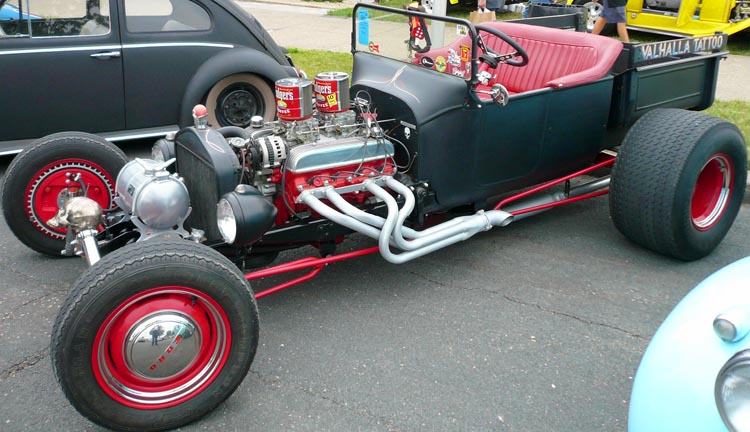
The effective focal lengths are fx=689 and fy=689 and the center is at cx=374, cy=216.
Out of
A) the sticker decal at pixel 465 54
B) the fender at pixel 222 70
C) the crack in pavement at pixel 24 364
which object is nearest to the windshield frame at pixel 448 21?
the sticker decal at pixel 465 54

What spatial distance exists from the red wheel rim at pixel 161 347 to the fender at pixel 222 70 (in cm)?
341

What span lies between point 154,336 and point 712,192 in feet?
11.3

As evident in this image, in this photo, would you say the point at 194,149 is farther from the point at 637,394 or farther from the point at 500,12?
the point at 500,12

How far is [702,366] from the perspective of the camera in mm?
1896

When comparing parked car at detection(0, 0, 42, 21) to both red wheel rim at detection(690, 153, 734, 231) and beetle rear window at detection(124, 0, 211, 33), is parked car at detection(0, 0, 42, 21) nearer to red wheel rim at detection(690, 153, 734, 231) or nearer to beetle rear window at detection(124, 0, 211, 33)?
beetle rear window at detection(124, 0, 211, 33)

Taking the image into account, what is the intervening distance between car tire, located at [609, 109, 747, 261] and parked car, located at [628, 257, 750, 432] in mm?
1853

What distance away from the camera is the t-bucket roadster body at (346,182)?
2643mm

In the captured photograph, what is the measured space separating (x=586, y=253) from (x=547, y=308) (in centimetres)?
81

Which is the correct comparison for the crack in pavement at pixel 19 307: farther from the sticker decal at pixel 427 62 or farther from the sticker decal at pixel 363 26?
the sticker decal at pixel 427 62

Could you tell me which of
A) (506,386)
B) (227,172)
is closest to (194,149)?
(227,172)

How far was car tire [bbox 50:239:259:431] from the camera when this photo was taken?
2.50m

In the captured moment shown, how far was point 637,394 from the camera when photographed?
2.08 metres

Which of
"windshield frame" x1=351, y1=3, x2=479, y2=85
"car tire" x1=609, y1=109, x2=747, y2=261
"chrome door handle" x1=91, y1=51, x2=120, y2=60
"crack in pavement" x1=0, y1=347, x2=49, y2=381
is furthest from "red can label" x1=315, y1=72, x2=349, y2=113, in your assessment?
"chrome door handle" x1=91, y1=51, x2=120, y2=60

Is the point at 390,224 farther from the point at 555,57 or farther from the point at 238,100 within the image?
the point at 238,100
